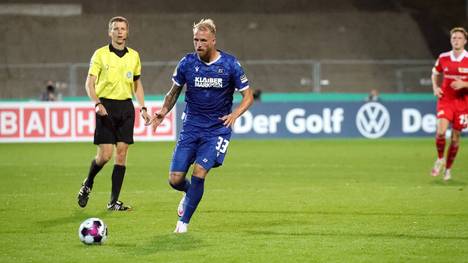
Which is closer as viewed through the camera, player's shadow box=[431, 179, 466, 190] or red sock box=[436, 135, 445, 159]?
player's shadow box=[431, 179, 466, 190]

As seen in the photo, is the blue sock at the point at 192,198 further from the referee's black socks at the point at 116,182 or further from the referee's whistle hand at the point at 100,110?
the referee's black socks at the point at 116,182

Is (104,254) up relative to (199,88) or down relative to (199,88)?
down

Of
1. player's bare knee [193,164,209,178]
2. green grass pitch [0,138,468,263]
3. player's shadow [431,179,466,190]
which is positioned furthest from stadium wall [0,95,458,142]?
player's bare knee [193,164,209,178]

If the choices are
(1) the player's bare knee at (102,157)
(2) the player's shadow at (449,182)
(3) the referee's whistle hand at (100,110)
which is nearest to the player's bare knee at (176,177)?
(3) the referee's whistle hand at (100,110)

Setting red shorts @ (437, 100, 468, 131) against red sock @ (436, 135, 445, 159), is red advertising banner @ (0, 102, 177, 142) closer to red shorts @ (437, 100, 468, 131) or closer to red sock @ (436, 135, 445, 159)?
red sock @ (436, 135, 445, 159)

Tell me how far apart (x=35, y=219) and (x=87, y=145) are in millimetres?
16020

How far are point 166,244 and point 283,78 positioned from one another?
29.2 metres

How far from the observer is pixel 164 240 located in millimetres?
9469

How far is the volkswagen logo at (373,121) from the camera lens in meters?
29.3

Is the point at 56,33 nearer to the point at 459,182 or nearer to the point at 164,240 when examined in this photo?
the point at 459,182

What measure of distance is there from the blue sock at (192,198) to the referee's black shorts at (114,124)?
272 cm

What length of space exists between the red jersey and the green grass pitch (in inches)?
59.9

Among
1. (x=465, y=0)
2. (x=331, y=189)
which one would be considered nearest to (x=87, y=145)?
(x=331, y=189)

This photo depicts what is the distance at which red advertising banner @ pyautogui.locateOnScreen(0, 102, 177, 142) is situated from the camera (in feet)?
90.7
